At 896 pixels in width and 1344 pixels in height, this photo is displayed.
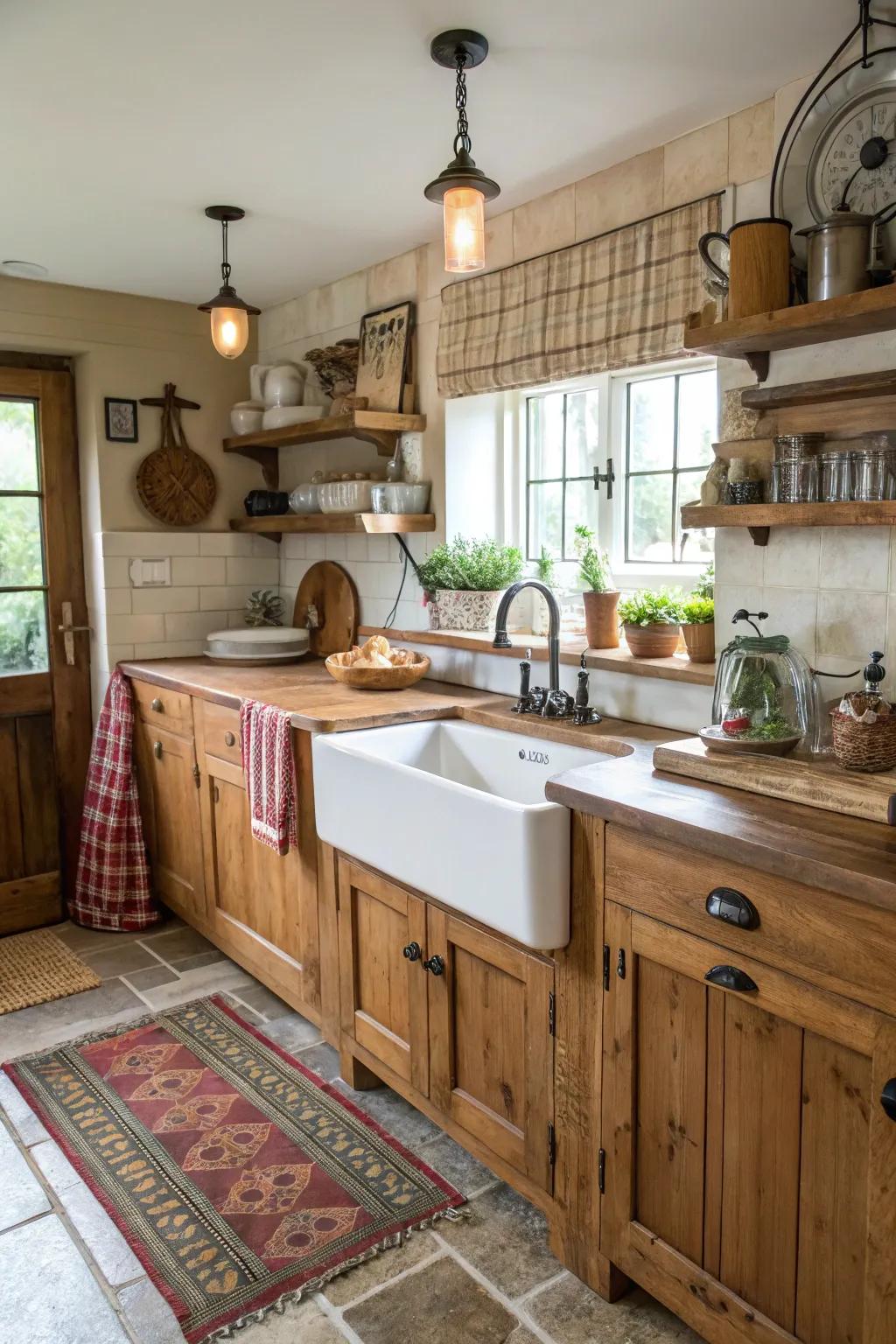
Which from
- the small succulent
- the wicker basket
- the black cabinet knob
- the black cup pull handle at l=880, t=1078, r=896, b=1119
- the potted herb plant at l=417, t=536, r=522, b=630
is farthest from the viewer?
the small succulent

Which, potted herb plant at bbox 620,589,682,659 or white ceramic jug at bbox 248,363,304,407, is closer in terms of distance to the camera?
potted herb plant at bbox 620,589,682,659

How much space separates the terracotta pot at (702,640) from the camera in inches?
92.2

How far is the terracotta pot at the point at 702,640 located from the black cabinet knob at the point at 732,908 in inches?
37.1

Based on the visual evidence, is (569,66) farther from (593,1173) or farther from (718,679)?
(593,1173)

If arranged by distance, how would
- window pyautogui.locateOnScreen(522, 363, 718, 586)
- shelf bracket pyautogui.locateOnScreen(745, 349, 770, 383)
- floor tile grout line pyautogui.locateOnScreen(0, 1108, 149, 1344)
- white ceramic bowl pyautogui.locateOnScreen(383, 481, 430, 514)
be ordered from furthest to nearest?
1. white ceramic bowl pyautogui.locateOnScreen(383, 481, 430, 514)
2. window pyautogui.locateOnScreen(522, 363, 718, 586)
3. shelf bracket pyautogui.locateOnScreen(745, 349, 770, 383)
4. floor tile grout line pyautogui.locateOnScreen(0, 1108, 149, 1344)

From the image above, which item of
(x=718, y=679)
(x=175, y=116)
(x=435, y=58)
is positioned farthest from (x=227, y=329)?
(x=718, y=679)

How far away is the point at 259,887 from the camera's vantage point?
9.60 feet

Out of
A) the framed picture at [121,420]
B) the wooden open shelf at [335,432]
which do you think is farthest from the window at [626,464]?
the framed picture at [121,420]

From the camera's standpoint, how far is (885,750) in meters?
1.71

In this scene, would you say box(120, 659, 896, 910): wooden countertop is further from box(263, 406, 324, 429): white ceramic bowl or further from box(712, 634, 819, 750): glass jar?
box(263, 406, 324, 429): white ceramic bowl

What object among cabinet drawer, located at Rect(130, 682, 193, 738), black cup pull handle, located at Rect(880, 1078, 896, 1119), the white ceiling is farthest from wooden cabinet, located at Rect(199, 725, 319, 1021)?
black cup pull handle, located at Rect(880, 1078, 896, 1119)

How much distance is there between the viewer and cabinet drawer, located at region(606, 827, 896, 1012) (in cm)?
131

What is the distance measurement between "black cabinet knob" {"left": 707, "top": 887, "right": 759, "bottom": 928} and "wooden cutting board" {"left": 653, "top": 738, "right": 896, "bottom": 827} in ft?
0.81

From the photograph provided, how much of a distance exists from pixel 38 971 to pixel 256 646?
4.37ft
